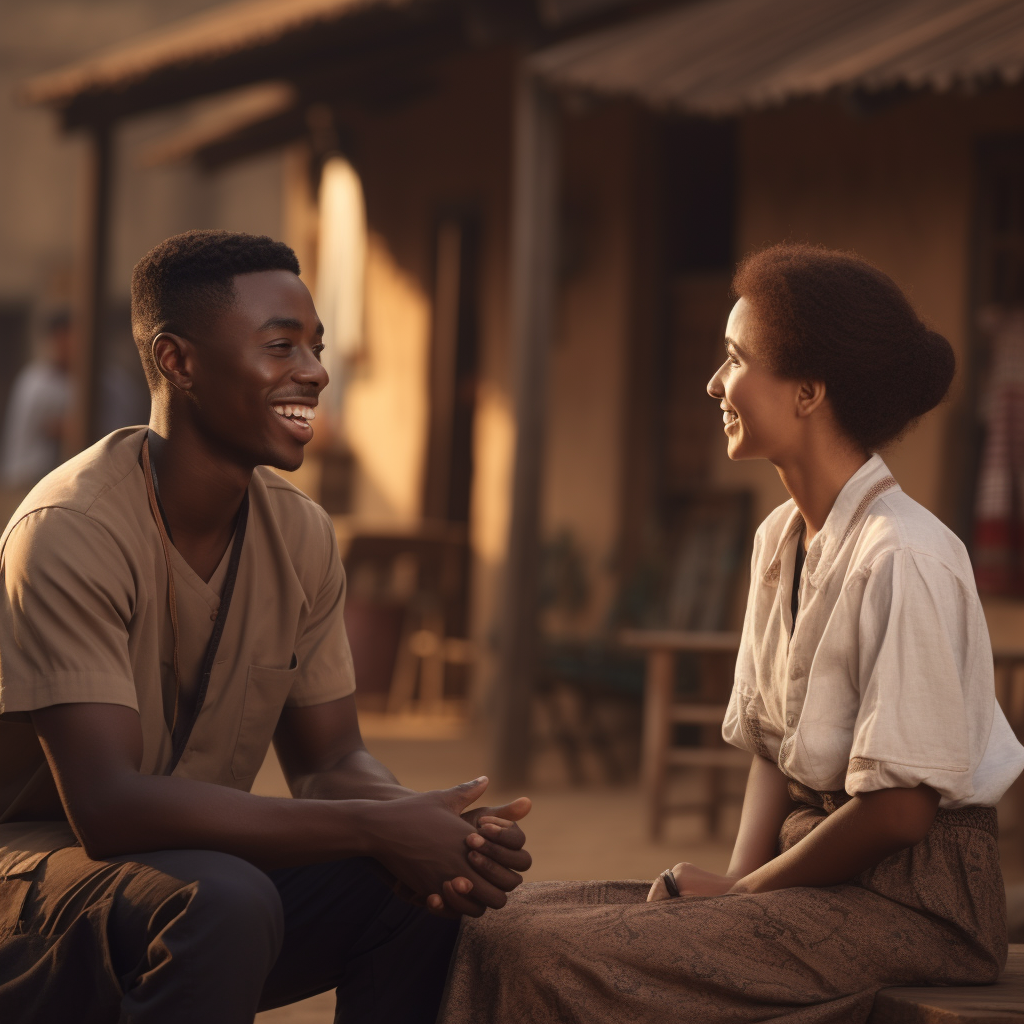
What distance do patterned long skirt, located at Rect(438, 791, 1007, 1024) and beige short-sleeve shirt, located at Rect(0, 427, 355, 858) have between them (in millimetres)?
642

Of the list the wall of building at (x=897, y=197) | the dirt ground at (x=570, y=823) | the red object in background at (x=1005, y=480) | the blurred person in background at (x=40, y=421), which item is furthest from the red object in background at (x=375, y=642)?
the red object in background at (x=1005, y=480)

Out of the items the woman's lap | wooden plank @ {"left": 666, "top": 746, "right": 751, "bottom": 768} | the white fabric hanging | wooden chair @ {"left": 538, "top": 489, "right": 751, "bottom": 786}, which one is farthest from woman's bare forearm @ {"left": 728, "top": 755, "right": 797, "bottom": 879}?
the white fabric hanging

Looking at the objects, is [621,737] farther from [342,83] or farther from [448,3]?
[342,83]

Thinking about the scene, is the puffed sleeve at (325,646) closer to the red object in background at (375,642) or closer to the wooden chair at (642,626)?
the wooden chair at (642,626)

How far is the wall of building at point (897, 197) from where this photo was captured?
7988 mm

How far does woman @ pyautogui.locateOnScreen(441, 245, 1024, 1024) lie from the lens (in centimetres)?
252

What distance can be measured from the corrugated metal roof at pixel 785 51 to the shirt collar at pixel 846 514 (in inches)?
150

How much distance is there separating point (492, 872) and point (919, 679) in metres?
0.76

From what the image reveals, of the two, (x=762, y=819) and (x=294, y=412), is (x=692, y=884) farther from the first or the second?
(x=294, y=412)

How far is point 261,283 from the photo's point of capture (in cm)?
302

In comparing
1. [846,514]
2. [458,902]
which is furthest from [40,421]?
[846,514]

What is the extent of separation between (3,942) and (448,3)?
6512 millimetres

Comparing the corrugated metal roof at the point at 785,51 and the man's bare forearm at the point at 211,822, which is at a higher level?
the corrugated metal roof at the point at 785,51

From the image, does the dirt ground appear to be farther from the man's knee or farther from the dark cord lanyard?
the man's knee
